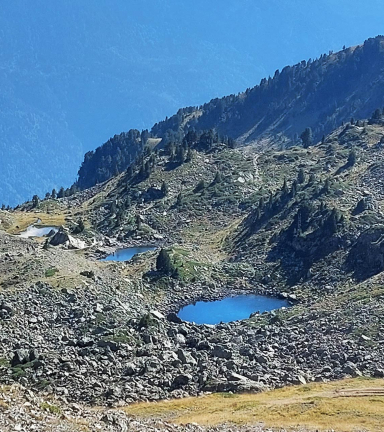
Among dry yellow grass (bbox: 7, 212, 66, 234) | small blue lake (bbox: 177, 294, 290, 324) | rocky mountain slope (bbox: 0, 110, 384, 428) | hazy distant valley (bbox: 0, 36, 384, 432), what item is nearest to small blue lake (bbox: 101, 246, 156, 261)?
hazy distant valley (bbox: 0, 36, 384, 432)

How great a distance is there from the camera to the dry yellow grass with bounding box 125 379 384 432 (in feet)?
115

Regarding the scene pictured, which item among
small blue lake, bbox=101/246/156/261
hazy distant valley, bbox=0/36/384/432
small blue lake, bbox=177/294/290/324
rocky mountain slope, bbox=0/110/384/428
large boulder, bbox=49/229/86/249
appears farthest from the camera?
large boulder, bbox=49/229/86/249

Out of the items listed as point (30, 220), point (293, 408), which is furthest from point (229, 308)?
point (30, 220)

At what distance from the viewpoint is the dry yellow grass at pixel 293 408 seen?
115 feet

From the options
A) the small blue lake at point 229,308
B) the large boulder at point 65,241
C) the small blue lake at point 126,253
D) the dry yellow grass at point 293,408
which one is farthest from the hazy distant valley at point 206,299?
the small blue lake at point 229,308

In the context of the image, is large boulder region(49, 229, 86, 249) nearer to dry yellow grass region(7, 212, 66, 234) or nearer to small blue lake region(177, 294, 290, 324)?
dry yellow grass region(7, 212, 66, 234)

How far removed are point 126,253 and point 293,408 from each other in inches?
2632

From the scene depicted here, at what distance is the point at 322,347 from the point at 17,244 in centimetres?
5343

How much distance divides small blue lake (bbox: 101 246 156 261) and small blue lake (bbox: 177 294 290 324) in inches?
907

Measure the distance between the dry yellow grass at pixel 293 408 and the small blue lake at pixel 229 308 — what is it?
29147 mm

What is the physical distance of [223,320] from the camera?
69.9 m

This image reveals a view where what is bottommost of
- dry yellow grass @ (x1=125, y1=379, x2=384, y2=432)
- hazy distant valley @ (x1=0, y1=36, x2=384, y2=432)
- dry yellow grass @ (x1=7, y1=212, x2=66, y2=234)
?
dry yellow grass @ (x1=125, y1=379, x2=384, y2=432)

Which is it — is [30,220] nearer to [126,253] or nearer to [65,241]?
[65,241]

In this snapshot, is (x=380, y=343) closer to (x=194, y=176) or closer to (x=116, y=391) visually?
(x=116, y=391)
